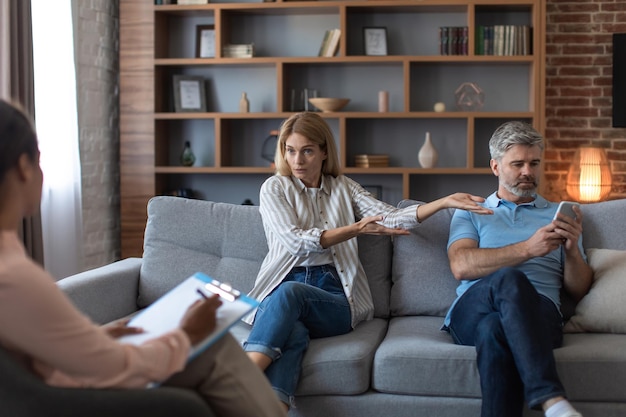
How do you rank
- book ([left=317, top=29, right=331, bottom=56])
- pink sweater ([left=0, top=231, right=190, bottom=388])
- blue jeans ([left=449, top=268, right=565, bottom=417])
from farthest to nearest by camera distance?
book ([left=317, top=29, right=331, bottom=56]), blue jeans ([left=449, top=268, right=565, bottom=417]), pink sweater ([left=0, top=231, right=190, bottom=388])

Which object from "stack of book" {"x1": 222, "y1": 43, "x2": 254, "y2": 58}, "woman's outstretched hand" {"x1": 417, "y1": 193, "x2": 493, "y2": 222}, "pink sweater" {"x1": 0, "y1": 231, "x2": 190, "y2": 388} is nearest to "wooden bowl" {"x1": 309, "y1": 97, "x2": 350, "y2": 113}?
"stack of book" {"x1": 222, "y1": 43, "x2": 254, "y2": 58}

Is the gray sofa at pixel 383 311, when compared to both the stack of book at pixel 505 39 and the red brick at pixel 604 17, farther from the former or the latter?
the red brick at pixel 604 17

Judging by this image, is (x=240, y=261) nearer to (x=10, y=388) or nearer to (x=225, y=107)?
(x=10, y=388)

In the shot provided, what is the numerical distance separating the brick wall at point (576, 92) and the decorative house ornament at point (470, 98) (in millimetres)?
546

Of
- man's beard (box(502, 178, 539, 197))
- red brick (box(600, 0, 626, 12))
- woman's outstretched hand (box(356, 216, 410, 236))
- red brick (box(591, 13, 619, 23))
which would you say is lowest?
woman's outstretched hand (box(356, 216, 410, 236))

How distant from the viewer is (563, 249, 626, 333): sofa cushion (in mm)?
2812

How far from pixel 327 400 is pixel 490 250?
75 cm

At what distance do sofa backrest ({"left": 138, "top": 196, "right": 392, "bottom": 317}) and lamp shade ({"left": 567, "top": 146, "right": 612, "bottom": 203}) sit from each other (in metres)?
2.70

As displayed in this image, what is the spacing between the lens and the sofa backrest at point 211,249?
319 cm

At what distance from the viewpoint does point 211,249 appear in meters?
3.28

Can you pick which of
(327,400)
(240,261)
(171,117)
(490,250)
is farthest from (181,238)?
(171,117)

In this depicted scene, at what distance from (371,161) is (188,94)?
1.31 meters

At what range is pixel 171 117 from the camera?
214 inches

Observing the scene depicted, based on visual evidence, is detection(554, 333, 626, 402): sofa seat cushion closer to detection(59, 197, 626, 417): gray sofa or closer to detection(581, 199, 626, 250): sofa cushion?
detection(59, 197, 626, 417): gray sofa
